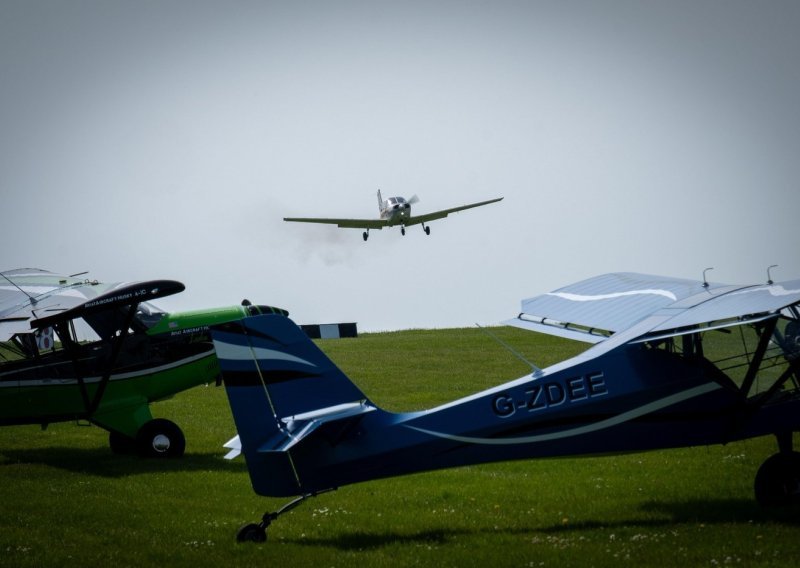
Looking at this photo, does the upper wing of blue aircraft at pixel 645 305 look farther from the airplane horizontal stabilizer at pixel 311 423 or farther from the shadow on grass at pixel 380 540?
the airplane horizontal stabilizer at pixel 311 423

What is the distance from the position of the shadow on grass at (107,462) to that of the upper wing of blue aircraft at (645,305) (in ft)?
16.7

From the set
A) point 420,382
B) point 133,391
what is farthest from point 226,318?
point 420,382

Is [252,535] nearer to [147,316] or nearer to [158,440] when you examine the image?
[158,440]

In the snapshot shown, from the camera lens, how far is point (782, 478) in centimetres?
924

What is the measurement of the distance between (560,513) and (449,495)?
1.63 m

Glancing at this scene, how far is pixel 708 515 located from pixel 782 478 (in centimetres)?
80

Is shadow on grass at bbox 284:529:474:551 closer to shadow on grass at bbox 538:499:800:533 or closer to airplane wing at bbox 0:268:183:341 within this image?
shadow on grass at bbox 538:499:800:533

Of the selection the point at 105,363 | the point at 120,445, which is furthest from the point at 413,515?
the point at 120,445

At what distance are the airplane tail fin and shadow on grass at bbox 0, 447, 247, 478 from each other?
511cm

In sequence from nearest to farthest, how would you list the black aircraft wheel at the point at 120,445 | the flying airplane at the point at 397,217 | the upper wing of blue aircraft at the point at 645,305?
the upper wing of blue aircraft at the point at 645,305
the black aircraft wheel at the point at 120,445
the flying airplane at the point at 397,217

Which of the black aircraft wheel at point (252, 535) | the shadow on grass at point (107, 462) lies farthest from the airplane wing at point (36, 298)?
the black aircraft wheel at point (252, 535)

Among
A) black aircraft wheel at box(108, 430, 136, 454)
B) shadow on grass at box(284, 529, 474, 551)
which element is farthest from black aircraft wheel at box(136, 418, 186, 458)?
shadow on grass at box(284, 529, 474, 551)

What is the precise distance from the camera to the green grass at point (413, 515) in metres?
8.25

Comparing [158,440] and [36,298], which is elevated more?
[36,298]
